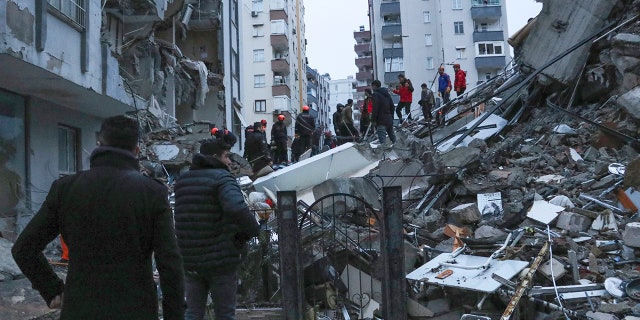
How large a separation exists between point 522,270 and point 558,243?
1.18 metres

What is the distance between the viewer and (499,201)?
9117 millimetres

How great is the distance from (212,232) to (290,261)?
1.76 m

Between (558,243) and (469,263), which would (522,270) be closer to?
(469,263)

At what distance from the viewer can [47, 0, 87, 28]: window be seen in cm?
915

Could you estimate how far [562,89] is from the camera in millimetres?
13016

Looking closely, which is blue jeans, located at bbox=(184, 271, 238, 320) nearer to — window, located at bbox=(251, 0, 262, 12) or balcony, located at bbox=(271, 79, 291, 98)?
balcony, located at bbox=(271, 79, 291, 98)

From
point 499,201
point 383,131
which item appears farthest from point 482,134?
point 499,201

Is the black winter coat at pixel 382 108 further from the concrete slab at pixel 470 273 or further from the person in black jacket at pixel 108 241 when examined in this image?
the person in black jacket at pixel 108 241

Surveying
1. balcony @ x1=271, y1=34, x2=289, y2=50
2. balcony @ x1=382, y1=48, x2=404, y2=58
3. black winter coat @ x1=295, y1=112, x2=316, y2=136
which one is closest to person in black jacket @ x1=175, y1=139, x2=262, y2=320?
black winter coat @ x1=295, y1=112, x2=316, y2=136

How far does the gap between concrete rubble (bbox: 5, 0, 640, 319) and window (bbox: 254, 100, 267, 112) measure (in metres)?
37.5

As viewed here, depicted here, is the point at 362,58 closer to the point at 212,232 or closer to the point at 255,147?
the point at 255,147

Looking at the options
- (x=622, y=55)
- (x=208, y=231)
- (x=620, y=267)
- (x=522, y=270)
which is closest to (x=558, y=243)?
(x=620, y=267)

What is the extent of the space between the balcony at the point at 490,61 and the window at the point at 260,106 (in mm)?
19335

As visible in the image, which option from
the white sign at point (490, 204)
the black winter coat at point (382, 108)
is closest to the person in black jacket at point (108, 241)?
the white sign at point (490, 204)
